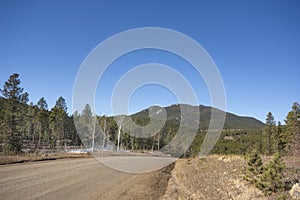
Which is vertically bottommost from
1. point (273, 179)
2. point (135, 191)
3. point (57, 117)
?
point (135, 191)

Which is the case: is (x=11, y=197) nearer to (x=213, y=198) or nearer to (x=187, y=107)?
(x=213, y=198)

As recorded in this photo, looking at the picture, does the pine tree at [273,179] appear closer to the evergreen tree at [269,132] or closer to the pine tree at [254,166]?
the pine tree at [254,166]

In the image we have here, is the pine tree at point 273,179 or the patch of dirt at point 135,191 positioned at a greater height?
the pine tree at point 273,179

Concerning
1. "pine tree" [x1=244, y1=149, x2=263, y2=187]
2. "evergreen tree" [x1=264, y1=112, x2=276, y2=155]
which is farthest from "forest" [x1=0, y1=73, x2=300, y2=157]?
"pine tree" [x1=244, y1=149, x2=263, y2=187]

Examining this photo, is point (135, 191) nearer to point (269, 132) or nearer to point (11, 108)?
point (11, 108)

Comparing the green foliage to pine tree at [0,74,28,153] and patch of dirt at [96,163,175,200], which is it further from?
pine tree at [0,74,28,153]

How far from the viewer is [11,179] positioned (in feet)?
34.0

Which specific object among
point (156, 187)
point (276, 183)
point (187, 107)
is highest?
point (187, 107)

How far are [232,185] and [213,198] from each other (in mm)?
2913

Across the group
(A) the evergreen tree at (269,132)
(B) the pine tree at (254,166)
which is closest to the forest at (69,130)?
(A) the evergreen tree at (269,132)

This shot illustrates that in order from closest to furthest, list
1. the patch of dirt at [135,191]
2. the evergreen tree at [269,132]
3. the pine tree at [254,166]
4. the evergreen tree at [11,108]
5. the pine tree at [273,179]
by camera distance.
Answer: the patch of dirt at [135,191] < the pine tree at [273,179] < the pine tree at [254,166] < the evergreen tree at [11,108] < the evergreen tree at [269,132]

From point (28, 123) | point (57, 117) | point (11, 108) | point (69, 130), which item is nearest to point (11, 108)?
point (11, 108)

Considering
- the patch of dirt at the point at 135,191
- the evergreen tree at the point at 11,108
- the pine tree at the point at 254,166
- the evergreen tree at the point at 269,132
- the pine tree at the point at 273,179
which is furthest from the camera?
the evergreen tree at the point at 269,132

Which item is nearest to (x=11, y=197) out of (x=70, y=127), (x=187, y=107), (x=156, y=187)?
(x=156, y=187)
